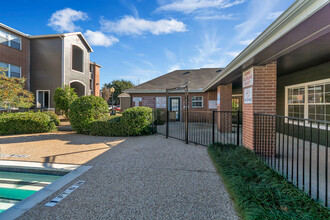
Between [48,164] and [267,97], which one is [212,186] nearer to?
[267,97]

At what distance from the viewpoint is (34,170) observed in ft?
12.8

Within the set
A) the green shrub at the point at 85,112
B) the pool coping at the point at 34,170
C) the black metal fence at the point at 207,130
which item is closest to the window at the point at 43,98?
the green shrub at the point at 85,112

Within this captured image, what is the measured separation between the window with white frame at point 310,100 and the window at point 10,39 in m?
19.9

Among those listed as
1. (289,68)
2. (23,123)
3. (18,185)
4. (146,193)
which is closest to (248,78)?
(289,68)

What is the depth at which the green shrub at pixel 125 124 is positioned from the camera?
307 inches

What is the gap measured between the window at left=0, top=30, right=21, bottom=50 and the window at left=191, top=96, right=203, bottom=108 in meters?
15.8

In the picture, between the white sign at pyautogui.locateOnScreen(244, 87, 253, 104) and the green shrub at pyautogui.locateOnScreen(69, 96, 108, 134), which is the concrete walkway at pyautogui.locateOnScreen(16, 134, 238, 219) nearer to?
the white sign at pyautogui.locateOnScreen(244, 87, 253, 104)

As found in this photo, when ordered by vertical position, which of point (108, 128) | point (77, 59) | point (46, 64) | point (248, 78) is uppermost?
point (77, 59)

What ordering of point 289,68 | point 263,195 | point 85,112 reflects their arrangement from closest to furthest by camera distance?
point 263,195 → point 289,68 → point 85,112

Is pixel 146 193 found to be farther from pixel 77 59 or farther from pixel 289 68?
pixel 77 59

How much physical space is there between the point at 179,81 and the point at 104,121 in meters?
9.06

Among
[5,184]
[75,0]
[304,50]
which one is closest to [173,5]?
[75,0]

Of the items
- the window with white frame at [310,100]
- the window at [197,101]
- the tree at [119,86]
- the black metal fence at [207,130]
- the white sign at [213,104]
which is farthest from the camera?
the tree at [119,86]

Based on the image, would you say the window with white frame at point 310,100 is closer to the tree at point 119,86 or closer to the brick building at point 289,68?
the brick building at point 289,68
